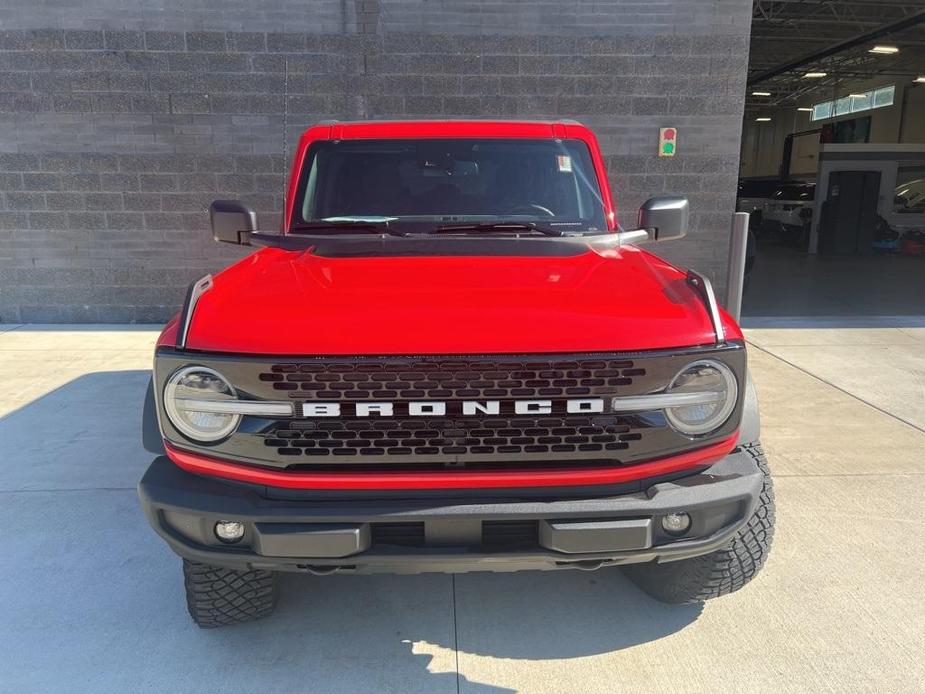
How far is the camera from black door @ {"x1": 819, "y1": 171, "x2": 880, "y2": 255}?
1595 centimetres

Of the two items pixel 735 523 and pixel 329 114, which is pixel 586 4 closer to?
pixel 329 114

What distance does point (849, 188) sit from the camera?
1595 cm

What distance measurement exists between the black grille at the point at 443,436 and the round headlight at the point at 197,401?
0.15m

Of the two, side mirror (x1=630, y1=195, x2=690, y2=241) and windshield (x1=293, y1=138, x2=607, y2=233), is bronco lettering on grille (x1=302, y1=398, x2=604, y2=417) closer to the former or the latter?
windshield (x1=293, y1=138, x2=607, y2=233)

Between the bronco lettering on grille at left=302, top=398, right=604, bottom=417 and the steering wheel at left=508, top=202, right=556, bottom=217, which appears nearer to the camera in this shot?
the bronco lettering on grille at left=302, top=398, right=604, bottom=417

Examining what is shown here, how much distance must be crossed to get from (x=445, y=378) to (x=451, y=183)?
1.57 metres

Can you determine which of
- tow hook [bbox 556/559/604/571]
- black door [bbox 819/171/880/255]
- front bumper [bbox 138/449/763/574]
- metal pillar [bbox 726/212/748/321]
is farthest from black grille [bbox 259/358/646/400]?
black door [bbox 819/171/880/255]

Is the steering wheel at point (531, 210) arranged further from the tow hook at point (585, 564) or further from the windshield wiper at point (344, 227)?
the tow hook at point (585, 564)

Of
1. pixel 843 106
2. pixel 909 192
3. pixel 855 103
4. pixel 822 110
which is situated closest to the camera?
pixel 909 192

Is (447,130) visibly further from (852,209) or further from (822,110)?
(822,110)

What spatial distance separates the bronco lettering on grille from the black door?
54.6 feet

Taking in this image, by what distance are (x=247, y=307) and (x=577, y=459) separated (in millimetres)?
1122


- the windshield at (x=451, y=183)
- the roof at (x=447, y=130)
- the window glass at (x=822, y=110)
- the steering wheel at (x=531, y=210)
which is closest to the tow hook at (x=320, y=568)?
the windshield at (x=451, y=183)

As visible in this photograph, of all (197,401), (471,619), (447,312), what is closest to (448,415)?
(447,312)
